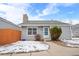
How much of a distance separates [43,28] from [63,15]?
2114 mm

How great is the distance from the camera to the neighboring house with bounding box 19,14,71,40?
838 centimetres

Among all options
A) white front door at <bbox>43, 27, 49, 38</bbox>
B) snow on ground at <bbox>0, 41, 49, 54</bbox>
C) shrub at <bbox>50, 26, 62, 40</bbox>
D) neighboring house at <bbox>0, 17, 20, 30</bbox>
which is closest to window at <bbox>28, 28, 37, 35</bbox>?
white front door at <bbox>43, 27, 49, 38</bbox>

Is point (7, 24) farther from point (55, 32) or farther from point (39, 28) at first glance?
point (55, 32)

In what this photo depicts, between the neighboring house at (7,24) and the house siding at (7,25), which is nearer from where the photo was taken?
the neighboring house at (7,24)

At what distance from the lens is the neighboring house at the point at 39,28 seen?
330 inches

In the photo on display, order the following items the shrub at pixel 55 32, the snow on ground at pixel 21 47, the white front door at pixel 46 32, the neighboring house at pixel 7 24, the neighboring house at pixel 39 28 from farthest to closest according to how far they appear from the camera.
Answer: the shrub at pixel 55 32 → the white front door at pixel 46 32 → the neighboring house at pixel 39 28 → the neighboring house at pixel 7 24 → the snow on ground at pixel 21 47

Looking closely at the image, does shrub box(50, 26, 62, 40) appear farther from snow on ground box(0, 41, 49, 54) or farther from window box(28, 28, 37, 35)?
snow on ground box(0, 41, 49, 54)

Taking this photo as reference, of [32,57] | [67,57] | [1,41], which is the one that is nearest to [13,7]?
[1,41]

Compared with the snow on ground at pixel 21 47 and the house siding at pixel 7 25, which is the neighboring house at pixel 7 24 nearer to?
the house siding at pixel 7 25

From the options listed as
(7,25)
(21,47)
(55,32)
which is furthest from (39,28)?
(21,47)

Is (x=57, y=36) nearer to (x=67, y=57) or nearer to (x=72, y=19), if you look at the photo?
(x=72, y=19)

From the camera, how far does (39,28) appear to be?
904cm

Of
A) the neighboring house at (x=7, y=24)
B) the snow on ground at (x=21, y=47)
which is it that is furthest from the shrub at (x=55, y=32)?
the neighboring house at (x=7, y=24)

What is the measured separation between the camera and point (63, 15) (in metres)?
7.59
